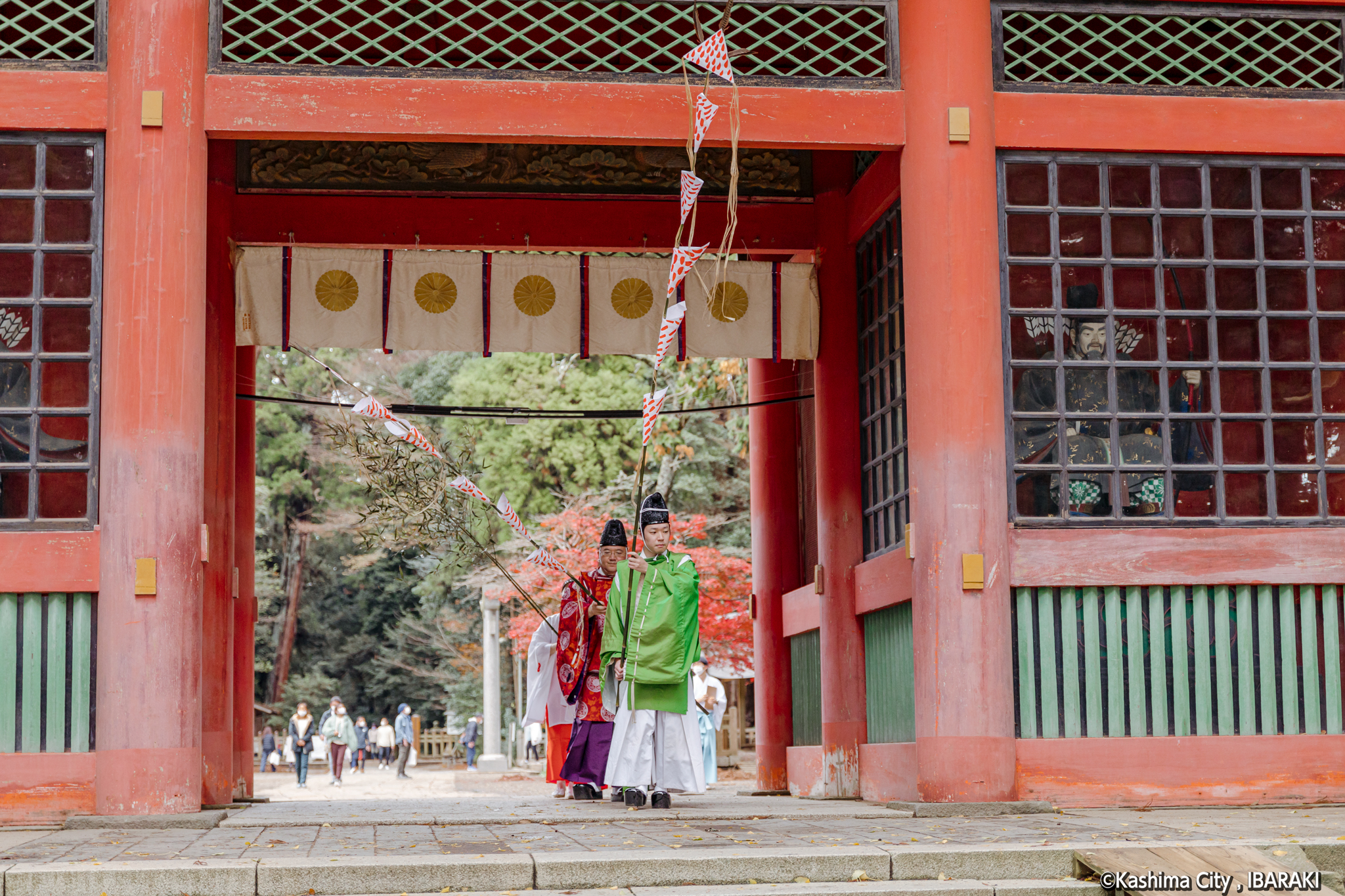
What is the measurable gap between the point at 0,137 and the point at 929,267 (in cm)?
544

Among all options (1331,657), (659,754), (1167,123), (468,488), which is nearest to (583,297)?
(468,488)

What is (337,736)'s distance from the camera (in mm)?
26969

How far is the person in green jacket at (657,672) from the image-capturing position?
29.8ft

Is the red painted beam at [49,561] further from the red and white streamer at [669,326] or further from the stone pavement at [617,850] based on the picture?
the red and white streamer at [669,326]

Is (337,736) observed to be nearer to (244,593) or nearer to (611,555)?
(244,593)

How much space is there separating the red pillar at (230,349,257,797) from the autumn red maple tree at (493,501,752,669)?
946 cm

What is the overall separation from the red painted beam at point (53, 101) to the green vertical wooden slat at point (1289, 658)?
741 cm

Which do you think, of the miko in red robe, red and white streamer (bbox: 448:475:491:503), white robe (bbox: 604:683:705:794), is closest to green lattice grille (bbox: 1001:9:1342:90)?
the miko in red robe

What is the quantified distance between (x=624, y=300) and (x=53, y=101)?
15.7 ft

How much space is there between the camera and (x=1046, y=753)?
27.4 feet

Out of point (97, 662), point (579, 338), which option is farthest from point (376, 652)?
point (97, 662)

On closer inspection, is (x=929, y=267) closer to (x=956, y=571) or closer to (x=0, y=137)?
(x=956, y=571)

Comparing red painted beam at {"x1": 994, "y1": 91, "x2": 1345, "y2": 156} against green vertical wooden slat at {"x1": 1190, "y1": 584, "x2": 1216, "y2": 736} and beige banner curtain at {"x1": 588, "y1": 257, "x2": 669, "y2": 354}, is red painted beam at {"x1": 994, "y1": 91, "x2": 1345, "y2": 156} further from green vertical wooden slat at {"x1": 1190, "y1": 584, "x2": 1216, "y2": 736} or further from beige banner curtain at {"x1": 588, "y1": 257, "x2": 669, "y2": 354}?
beige banner curtain at {"x1": 588, "y1": 257, "x2": 669, "y2": 354}

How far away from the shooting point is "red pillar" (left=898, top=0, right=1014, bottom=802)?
8.17 meters
